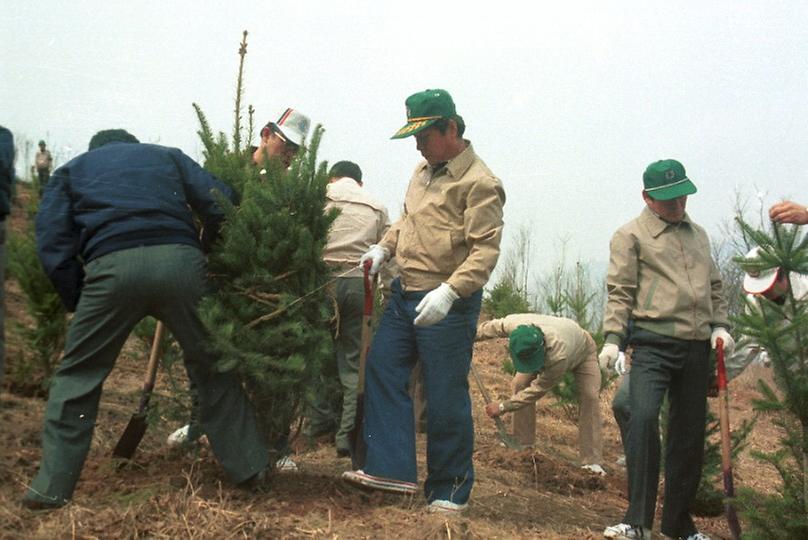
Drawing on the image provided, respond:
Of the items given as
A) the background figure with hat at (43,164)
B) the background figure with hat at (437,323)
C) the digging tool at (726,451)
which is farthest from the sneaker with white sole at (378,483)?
the background figure with hat at (43,164)

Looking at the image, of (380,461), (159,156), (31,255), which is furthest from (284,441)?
(31,255)

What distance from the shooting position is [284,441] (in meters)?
4.80

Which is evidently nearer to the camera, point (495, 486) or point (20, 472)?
point (20, 472)

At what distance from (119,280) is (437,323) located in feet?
5.06

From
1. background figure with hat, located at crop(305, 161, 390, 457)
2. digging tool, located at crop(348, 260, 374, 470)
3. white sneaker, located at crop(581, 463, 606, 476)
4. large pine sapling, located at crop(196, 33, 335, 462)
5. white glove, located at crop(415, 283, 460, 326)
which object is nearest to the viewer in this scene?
large pine sapling, located at crop(196, 33, 335, 462)

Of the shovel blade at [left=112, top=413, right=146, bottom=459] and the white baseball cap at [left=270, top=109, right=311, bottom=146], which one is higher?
the white baseball cap at [left=270, top=109, right=311, bottom=146]

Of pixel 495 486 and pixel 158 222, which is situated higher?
pixel 158 222

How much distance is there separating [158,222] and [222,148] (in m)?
0.84

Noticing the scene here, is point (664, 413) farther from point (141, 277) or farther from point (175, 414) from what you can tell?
point (141, 277)

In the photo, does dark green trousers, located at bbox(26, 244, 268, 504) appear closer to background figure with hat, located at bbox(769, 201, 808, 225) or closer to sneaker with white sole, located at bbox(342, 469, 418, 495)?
sneaker with white sole, located at bbox(342, 469, 418, 495)

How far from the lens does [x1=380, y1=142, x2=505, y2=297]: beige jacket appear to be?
185 inches

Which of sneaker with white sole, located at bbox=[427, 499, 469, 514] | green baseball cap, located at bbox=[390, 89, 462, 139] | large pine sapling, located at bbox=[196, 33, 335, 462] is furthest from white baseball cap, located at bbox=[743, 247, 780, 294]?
large pine sapling, located at bbox=[196, 33, 335, 462]

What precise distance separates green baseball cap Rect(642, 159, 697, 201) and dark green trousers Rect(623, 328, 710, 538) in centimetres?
78

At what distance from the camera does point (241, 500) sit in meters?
4.43
